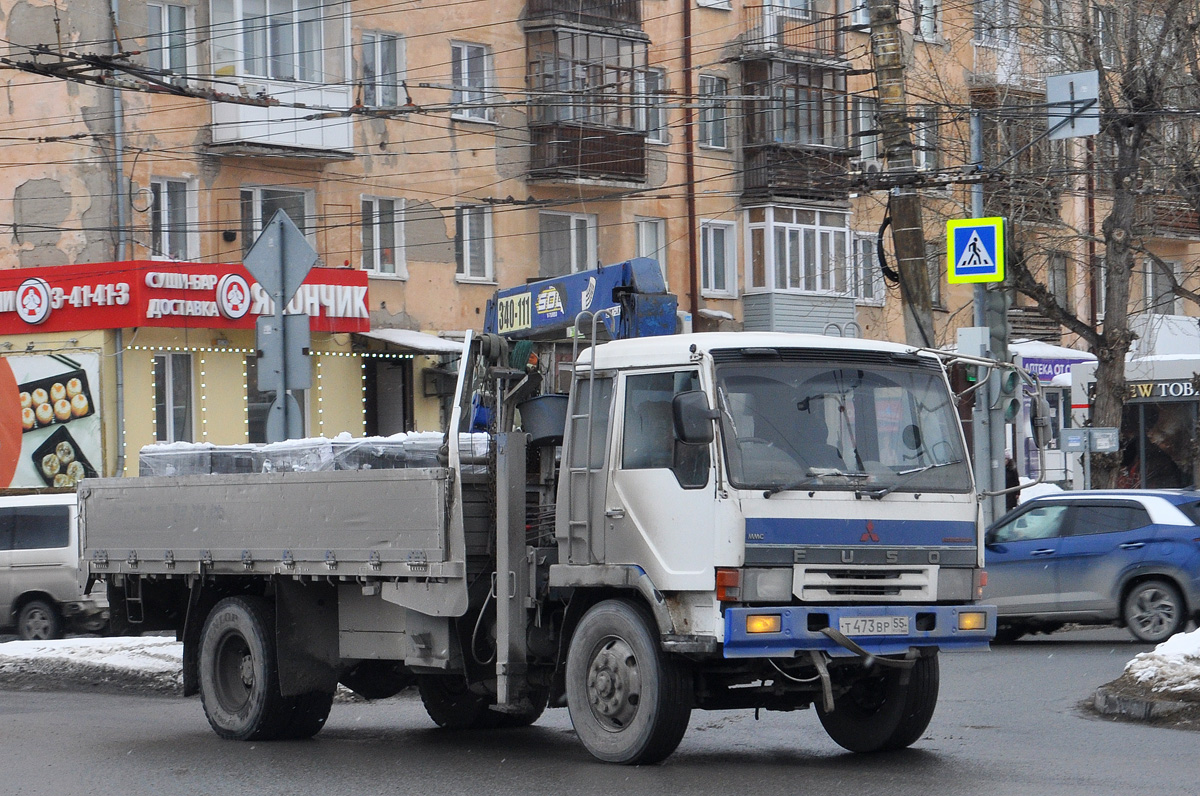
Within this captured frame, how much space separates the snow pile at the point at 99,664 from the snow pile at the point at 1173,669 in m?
8.42

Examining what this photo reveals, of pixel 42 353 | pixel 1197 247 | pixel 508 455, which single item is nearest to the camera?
pixel 508 455

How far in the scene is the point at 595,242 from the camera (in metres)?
36.0

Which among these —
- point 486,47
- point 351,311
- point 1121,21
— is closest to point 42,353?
point 351,311

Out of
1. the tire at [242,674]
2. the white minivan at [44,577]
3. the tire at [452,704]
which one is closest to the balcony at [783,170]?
the white minivan at [44,577]

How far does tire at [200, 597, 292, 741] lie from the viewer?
38.8 ft

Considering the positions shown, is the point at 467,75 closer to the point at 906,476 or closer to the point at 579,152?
the point at 579,152

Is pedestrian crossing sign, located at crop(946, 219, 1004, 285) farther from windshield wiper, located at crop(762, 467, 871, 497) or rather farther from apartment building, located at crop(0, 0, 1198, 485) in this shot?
windshield wiper, located at crop(762, 467, 871, 497)

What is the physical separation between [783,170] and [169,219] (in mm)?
13554

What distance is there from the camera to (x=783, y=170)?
37.6 meters

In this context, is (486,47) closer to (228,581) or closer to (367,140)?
(367,140)

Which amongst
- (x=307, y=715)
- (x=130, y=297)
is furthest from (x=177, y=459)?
(x=130, y=297)

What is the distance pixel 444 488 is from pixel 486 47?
976 inches

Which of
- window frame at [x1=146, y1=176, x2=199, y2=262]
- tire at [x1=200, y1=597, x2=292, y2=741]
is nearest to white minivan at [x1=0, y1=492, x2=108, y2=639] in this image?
window frame at [x1=146, y1=176, x2=199, y2=262]

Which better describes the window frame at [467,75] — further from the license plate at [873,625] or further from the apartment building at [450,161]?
the license plate at [873,625]
